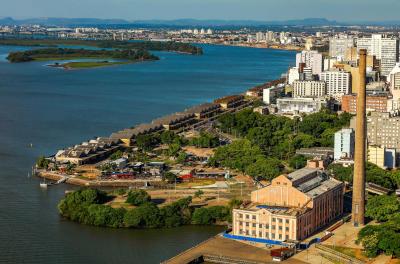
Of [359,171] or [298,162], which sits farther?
[298,162]

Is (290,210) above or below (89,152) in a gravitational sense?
above

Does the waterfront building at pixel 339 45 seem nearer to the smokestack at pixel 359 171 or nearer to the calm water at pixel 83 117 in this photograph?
the calm water at pixel 83 117

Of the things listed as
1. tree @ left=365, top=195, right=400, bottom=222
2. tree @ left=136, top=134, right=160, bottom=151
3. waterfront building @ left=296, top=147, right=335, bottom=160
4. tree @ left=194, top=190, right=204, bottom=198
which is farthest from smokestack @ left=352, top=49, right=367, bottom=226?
tree @ left=136, top=134, right=160, bottom=151

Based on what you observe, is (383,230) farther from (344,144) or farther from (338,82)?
(338,82)

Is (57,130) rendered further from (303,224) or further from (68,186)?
(303,224)

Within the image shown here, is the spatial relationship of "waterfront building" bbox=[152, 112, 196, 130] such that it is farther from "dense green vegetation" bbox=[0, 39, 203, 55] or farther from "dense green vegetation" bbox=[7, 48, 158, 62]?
"dense green vegetation" bbox=[0, 39, 203, 55]

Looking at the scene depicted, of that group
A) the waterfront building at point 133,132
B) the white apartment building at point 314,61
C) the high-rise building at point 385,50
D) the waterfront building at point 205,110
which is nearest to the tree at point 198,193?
the waterfront building at point 133,132

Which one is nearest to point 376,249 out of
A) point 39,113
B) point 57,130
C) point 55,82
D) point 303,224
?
point 303,224

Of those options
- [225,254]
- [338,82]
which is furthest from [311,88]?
[225,254]
